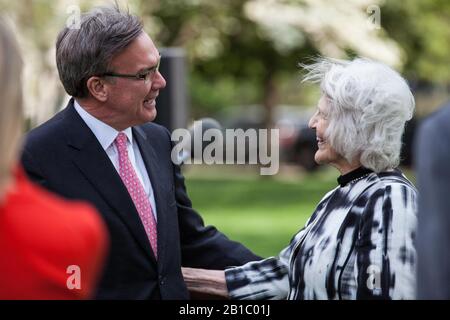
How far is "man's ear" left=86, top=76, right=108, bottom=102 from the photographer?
360 centimetres

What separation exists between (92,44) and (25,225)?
1.71 meters

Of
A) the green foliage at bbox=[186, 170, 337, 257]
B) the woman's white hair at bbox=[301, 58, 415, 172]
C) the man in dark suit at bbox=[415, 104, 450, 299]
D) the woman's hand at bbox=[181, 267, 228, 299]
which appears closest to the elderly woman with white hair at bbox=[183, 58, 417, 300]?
the woman's white hair at bbox=[301, 58, 415, 172]

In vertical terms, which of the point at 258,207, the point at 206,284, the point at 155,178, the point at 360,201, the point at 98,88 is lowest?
the point at 206,284

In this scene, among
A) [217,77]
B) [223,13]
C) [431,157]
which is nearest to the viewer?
[431,157]

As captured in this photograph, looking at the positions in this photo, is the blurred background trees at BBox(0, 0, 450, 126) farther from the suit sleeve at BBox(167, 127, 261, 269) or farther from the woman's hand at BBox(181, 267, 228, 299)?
the woman's hand at BBox(181, 267, 228, 299)

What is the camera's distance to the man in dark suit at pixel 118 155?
3.36m

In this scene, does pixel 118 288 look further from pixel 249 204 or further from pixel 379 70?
pixel 249 204

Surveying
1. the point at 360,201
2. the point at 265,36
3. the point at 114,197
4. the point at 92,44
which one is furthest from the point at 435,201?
the point at 265,36

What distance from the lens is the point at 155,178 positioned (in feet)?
11.7

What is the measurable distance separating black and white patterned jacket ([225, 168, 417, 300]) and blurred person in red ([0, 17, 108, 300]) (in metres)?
1.29

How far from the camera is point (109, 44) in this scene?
3549mm

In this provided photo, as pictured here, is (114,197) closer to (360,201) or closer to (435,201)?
(360,201)

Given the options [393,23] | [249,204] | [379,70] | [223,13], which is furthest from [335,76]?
[393,23]
